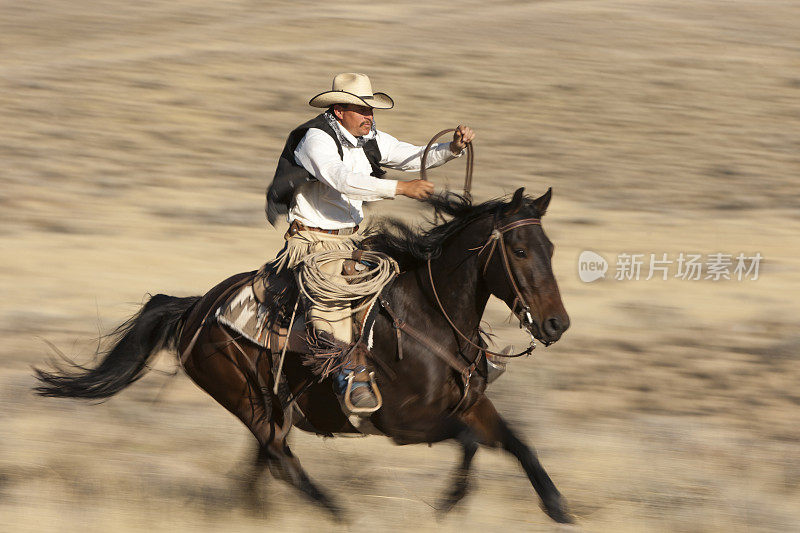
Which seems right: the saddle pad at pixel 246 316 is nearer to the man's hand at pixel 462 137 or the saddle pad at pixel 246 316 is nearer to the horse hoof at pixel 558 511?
the man's hand at pixel 462 137

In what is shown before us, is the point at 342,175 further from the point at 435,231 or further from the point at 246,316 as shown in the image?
the point at 246,316

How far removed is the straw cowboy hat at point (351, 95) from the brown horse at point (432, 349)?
0.62 m

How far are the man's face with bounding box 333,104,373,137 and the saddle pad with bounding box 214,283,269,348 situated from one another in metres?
1.12

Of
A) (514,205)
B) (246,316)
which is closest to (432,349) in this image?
(514,205)

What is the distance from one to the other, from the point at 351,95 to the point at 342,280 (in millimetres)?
987

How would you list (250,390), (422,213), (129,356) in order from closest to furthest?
1. (250,390)
2. (129,356)
3. (422,213)

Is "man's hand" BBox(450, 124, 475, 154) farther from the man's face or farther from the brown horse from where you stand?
the man's face

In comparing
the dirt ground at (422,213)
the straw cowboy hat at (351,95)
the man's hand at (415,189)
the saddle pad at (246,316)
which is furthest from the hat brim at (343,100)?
the dirt ground at (422,213)

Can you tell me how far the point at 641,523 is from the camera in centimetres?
553

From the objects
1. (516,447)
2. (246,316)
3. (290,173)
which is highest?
(290,173)

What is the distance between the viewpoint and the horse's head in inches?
180

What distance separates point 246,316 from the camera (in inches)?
211

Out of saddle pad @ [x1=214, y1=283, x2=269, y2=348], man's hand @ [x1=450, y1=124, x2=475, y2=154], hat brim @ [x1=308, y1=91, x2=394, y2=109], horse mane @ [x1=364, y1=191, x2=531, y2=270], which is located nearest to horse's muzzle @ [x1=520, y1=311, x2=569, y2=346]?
horse mane @ [x1=364, y1=191, x2=531, y2=270]

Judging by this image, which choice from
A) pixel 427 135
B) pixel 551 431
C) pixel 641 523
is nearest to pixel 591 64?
pixel 427 135
